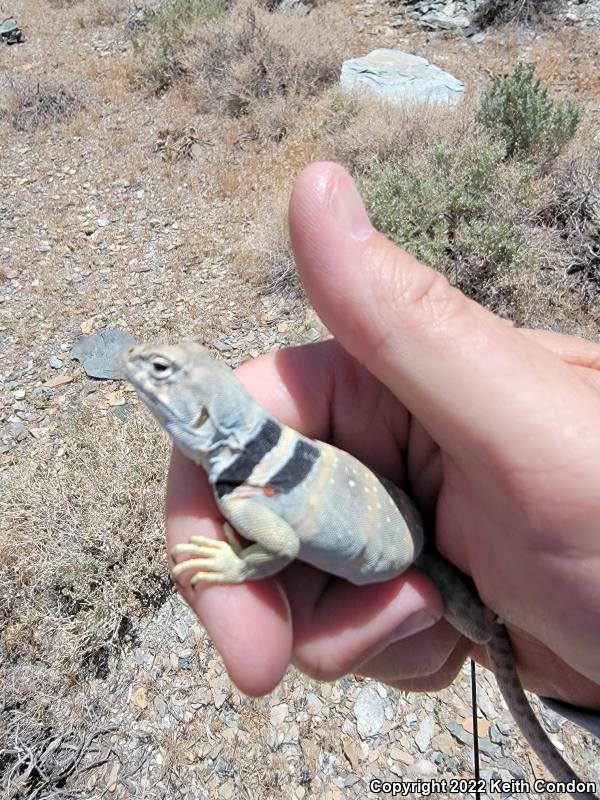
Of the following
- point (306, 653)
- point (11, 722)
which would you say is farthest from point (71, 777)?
point (306, 653)

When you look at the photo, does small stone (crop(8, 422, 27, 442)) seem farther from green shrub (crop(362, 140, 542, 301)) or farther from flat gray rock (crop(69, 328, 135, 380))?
green shrub (crop(362, 140, 542, 301))

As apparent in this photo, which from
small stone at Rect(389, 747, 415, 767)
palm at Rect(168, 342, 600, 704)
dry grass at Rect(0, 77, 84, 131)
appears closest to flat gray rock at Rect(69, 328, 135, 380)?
palm at Rect(168, 342, 600, 704)

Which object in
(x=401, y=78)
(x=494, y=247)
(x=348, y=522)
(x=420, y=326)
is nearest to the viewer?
(x=420, y=326)

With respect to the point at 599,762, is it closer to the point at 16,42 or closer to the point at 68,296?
the point at 68,296

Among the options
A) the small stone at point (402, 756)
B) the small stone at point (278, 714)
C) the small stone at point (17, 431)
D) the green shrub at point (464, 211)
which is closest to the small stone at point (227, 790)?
the small stone at point (278, 714)

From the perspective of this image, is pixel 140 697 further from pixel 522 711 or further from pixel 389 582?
pixel 522 711

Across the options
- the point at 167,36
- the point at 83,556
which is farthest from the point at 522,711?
the point at 167,36
